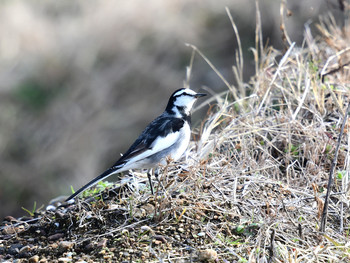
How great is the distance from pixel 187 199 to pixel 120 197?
53 cm

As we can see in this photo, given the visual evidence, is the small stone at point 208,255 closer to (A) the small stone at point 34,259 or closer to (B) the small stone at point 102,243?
(B) the small stone at point 102,243

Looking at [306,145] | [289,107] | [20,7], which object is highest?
[20,7]

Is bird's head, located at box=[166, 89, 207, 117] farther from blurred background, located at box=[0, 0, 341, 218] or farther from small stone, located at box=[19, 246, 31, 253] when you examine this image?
blurred background, located at box=[0, 0, 341, 218]

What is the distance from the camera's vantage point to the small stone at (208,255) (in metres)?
2.91

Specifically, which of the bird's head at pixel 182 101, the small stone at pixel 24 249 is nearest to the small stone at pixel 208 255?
the small stone at pixel 24 249

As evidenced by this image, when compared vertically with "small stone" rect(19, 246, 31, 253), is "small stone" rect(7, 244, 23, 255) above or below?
above

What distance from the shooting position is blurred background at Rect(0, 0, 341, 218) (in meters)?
9.37

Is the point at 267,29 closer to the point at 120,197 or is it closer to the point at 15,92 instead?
the point at 15,92

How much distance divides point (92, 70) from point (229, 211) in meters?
7.67

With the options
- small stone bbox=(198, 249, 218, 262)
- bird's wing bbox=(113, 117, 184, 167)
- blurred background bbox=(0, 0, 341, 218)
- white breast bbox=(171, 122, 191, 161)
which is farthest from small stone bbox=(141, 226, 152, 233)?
blurred background bbox=(0, 0, 341, 218)

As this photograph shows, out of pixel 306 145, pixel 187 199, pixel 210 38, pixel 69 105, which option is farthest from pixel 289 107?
pixel 210 38

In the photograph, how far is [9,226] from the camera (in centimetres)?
365

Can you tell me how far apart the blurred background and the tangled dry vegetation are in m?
4.94

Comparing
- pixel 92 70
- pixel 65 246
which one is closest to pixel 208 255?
pixel 65 246
